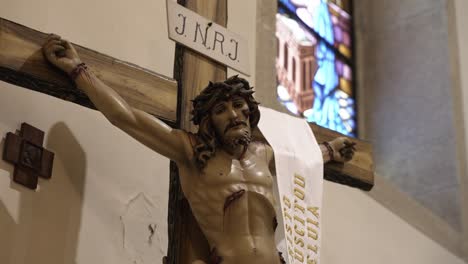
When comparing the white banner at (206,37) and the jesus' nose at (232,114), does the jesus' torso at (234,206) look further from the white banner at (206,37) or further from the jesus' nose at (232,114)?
the white banner at (206,37)

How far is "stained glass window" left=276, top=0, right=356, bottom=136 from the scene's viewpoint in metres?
4.96

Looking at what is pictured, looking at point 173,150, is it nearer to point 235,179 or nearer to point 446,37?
point 235,179

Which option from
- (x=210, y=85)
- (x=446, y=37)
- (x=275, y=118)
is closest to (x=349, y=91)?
(x=446, y=37)

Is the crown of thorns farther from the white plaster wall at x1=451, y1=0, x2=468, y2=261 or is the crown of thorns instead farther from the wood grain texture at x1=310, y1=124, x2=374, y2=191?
the white plaster wall at x1=451, y1=0, x2=468, y2=261

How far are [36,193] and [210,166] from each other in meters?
0.56

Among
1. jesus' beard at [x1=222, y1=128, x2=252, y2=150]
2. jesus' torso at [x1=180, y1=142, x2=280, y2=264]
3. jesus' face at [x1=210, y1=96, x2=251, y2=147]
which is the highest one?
jesus' face at [x1=210, y1=96, x2=251, y2=147]

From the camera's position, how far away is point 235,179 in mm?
2713

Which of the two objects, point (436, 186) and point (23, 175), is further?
point (436, 186)

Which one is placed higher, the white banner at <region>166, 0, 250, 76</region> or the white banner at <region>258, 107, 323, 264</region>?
the white banner at <region>166, 0, 250, 76</region>

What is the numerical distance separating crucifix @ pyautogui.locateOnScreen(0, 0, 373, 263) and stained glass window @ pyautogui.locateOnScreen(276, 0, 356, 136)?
5.54 ft

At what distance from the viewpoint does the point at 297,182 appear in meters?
2.99

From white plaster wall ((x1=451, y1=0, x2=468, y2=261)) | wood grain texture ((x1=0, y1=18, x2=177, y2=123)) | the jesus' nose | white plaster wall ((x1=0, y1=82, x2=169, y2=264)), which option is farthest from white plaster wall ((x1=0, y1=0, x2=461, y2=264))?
white plaster wall ((x1=451, y1=0, x2=468, y2=261))

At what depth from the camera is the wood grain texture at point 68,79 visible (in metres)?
2.63

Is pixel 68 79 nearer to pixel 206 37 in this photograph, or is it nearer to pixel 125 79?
pixel 125 79
